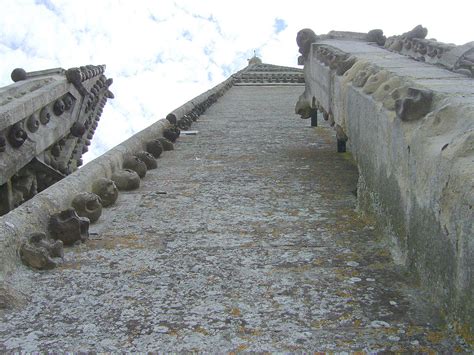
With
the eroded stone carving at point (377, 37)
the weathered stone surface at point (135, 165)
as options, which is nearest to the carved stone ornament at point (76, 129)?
the weathered stone surface at point (135, 165)

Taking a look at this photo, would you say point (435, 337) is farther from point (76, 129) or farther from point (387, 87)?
point (76, 129)

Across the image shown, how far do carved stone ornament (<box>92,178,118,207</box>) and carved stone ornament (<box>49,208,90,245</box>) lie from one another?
0.67 m

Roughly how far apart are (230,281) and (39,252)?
2.79ft

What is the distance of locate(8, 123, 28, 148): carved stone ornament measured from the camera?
21.4ft

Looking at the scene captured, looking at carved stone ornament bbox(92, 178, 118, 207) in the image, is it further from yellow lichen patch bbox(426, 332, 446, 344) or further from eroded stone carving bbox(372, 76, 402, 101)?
yellow lichen patch bbox(426, 332, 446, 344)

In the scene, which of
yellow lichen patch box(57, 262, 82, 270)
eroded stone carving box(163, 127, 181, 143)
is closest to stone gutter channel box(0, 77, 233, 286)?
yellow lichen patch box(57, 262, 82, 270)

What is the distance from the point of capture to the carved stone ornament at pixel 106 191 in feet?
12.6

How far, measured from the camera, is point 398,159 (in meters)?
2.71

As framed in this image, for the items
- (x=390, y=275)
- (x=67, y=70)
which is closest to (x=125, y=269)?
(x=390, y=275)

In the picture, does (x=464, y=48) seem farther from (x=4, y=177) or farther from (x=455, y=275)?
(x=4, y=177)

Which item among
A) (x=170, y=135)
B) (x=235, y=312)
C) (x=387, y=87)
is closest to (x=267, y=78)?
(x=170, y=135)

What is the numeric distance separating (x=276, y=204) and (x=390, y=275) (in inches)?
51.4

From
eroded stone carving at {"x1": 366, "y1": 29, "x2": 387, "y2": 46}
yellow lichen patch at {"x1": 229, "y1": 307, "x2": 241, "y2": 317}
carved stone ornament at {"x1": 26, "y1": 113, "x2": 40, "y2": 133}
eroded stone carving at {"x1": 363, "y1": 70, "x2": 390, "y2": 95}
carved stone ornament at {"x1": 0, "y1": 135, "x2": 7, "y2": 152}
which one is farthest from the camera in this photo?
carved stone ornament at {"x1": 26, "y1": 113, "x2": 40, "y2": 133}

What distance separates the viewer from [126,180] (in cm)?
426
